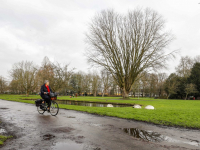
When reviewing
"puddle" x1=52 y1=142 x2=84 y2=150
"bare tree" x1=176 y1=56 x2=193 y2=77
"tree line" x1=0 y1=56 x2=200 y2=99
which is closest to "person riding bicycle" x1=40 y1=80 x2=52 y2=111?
"puddle" x1=52 y1=142 x2=84 y2=150

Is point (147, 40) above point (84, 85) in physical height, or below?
above

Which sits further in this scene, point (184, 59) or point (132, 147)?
point (184, 59)

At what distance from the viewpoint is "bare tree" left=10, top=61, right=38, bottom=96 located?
1703 inches

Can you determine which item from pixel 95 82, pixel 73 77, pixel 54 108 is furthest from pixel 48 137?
pixel 95 82

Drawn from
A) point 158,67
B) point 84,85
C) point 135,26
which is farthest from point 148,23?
point 84,85

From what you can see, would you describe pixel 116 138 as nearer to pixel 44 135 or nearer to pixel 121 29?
pixel 44 135

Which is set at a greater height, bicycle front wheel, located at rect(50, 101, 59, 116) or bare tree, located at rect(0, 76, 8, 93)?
bare tree, located at rect(0, 76, 8, 93)

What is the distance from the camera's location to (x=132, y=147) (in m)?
4.06

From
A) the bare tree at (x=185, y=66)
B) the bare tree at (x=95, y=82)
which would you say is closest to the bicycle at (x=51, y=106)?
the bare tree at (x=185, y=66)

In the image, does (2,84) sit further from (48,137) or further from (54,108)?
(48,137)

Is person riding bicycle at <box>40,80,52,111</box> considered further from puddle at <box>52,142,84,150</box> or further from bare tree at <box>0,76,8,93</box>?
bare tree at <box>0,76,8,93</box>

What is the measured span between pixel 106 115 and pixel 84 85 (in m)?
61.9

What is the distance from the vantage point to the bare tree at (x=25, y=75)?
43.3 meters

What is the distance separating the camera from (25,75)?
145 feet
